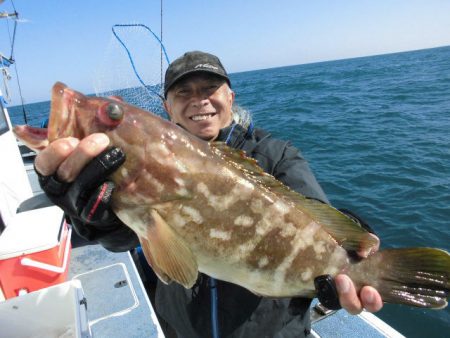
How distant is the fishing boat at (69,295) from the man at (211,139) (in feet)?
2.29

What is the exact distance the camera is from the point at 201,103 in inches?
128

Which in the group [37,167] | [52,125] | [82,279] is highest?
[52,125]

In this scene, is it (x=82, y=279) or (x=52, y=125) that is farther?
(x=82, y=279)

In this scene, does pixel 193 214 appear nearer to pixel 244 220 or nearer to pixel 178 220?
pixel 178 220

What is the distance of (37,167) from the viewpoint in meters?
2.02

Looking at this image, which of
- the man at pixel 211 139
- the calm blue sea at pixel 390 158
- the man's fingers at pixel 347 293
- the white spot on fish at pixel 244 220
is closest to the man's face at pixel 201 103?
the man at pixel 211 139

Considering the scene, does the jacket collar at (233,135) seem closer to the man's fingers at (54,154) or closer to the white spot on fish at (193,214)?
the white spot on fish at (193,214)

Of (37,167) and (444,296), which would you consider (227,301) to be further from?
(37,167)

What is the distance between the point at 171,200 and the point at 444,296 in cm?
190

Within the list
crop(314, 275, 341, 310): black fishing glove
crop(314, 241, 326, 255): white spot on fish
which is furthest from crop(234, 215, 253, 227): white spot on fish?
crop(314, 275, 341, 310): black fishing glove

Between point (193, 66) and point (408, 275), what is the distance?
240 centimetres

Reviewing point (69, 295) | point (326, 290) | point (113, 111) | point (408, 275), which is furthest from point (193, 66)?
point (69, 295)

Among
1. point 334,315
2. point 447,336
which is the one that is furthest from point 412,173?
point 334,315

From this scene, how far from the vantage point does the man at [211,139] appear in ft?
6.70
